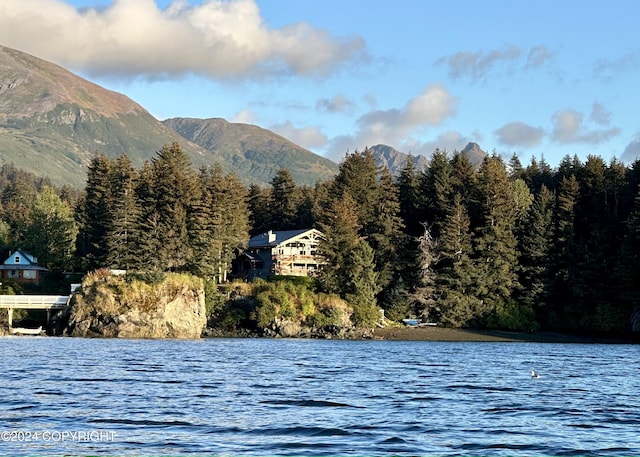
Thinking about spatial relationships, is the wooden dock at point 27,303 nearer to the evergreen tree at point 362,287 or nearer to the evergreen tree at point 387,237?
the evergreen tree at point 362,287

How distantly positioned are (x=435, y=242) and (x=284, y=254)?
22.2 metres

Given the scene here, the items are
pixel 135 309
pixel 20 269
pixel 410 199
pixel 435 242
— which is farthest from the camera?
pixel 410 199

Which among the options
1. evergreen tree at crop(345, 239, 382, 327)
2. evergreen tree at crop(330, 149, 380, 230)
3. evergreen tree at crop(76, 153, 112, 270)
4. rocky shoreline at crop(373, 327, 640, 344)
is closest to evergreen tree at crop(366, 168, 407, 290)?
evergreen tree at crop(330, 149, 380, 230)

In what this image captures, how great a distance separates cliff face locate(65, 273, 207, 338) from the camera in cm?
8394

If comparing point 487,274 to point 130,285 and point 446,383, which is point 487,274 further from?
point 446,383

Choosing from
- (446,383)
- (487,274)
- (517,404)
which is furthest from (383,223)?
(517,404)

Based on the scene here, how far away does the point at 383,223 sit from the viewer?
112 meters

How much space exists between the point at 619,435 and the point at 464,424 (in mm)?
4530

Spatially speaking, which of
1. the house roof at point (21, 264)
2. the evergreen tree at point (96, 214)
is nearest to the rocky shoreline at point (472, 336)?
the evergreen tree at point (96, 214)

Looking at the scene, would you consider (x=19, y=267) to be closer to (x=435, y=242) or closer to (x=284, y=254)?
(x=284, y=254)

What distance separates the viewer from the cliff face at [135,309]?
8394cm

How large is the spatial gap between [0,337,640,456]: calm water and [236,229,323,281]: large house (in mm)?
64663

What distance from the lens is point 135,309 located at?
3349 inches

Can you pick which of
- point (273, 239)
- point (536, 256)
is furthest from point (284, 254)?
point (536, 256)
